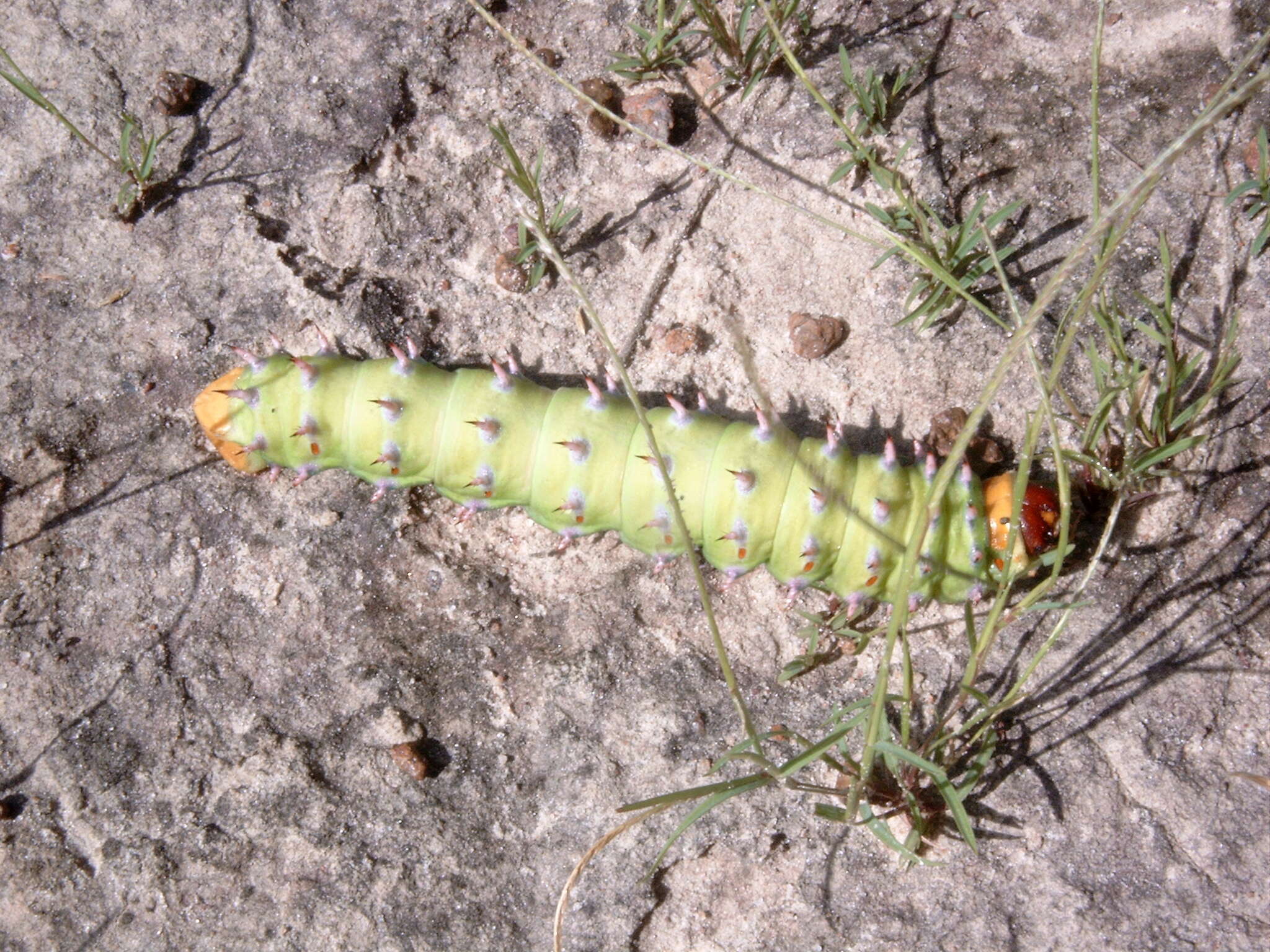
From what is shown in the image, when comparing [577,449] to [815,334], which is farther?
[815,334]

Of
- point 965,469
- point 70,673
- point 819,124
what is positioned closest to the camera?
point 965,469

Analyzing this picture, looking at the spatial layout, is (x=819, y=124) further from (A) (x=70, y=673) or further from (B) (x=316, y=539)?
A: (A) (x=70, y=673)

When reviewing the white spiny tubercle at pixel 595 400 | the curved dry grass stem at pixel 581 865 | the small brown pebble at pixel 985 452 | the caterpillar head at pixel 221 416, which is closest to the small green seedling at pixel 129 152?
the caterpillar head at pixel 221 416

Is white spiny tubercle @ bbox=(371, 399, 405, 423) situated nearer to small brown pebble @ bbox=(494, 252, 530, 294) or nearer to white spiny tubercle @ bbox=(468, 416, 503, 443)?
white spiny tubercle @ bbox=(468, 416, 503, 443)

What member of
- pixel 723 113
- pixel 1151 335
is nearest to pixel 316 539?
pixel 723 113

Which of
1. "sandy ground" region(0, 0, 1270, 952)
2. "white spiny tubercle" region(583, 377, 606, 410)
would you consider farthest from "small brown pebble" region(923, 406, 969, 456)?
"white spiny tubercle" region(583, 377, 606, 410)

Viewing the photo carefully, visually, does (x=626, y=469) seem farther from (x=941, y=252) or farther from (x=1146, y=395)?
(x=1146, y=395)

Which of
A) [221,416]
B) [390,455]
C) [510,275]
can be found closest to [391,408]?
[390,455]
